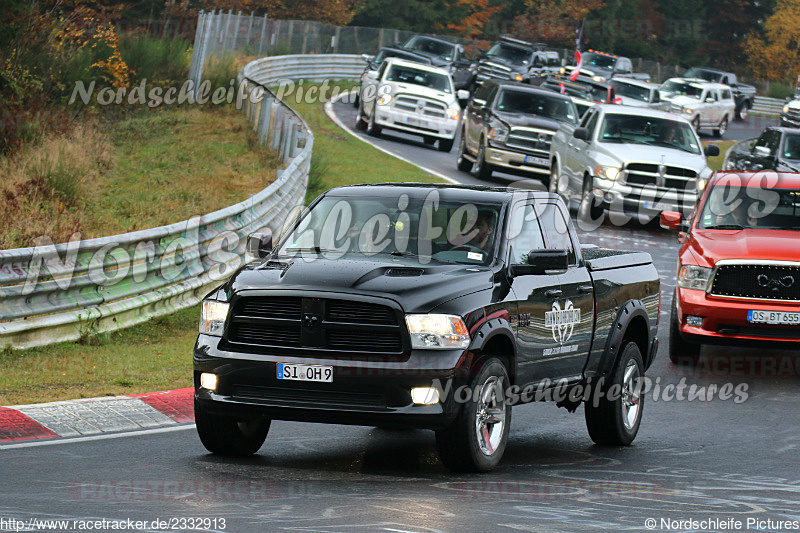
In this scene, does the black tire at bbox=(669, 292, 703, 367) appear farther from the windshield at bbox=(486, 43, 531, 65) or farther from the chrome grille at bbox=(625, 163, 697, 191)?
the windshield at bbox=(486, 43, 531, 65)

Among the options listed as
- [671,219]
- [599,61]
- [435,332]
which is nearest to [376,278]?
[435,332]

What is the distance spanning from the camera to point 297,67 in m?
51.3

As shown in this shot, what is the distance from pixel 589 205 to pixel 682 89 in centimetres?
3040

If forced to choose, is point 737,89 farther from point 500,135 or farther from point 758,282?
point 758,282

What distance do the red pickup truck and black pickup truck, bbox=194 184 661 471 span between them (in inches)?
150

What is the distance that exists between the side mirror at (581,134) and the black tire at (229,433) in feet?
53.3

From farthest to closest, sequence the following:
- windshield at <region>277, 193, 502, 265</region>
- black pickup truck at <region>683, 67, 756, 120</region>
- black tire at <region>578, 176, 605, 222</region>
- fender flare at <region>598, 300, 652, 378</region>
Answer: black pickup truck at <region>683, 67, 756, 120</region>, black tire at <region>578, 176, 605, 222</region>, fender flare at <region>598, 300, 652, 378</region>, windshield at <region>277, 193, 502, 265</region>

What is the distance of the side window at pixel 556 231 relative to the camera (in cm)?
1037

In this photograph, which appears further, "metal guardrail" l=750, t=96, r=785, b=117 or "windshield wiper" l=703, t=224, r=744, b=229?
"metal guardrail" l=750, t=96, r=785, b=117

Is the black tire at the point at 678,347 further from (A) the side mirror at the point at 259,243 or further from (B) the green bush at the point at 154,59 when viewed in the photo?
(B) the green bush at the point at 154,59

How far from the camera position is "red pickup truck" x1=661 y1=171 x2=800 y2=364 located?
546 inches

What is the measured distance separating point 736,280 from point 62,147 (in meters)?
15.7

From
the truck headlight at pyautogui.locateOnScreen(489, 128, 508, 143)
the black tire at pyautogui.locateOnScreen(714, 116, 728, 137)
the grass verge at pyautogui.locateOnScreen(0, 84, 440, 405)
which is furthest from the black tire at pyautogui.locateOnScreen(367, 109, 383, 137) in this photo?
the black tire at pyautogui.locateOnScreen(714, 116, 728, 137)

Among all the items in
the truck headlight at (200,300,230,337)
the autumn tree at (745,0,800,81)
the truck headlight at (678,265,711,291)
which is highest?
the truck headlight at (200,300,230,337)
